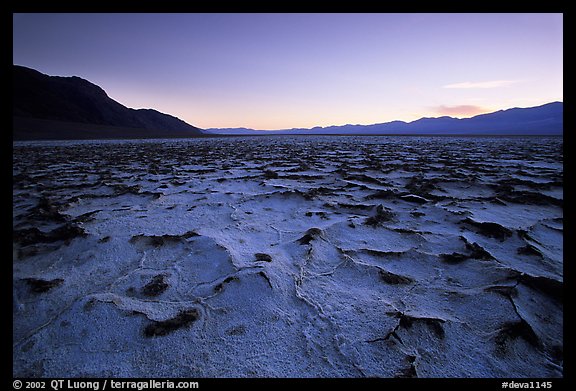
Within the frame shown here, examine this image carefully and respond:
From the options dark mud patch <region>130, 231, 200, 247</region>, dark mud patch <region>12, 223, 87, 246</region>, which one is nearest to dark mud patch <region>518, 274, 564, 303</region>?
dark mud patch <region>130, 231, 200, 247</region>

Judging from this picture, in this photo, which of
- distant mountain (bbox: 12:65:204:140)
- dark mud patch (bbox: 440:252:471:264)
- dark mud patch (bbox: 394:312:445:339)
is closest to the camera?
dark mud patch (bbox: 394:312:445:339)

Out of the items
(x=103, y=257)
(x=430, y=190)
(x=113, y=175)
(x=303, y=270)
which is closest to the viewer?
(x=303, y=270)

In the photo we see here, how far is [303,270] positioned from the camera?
1.36 metres

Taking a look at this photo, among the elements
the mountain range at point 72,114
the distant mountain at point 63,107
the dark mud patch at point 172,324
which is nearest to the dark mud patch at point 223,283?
the dark mud patch at point 172,324

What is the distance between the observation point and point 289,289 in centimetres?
120

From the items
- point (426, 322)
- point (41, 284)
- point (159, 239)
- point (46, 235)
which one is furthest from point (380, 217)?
point (46, 235)

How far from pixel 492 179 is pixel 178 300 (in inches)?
162

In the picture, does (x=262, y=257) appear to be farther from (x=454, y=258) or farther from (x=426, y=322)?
(x=454, y=258)

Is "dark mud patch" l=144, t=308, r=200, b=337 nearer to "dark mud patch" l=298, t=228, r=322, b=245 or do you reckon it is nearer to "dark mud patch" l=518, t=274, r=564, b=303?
"dark mud patch" l=298, t=228, r=322, b=245

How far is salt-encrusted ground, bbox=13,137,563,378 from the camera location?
86 cm
